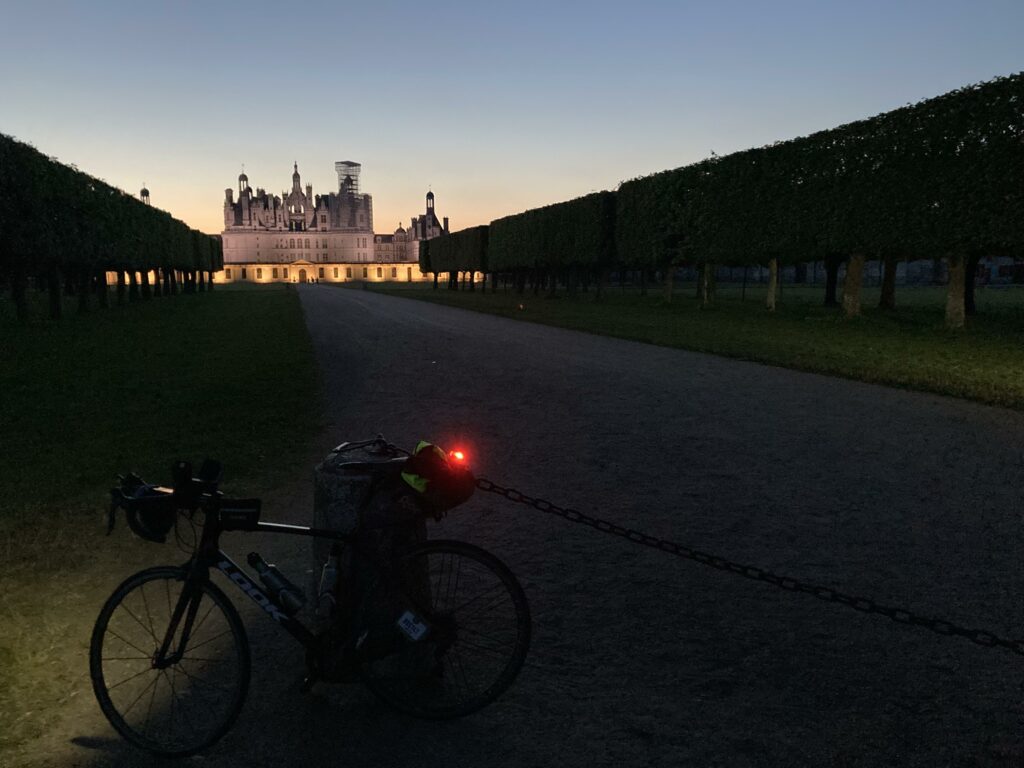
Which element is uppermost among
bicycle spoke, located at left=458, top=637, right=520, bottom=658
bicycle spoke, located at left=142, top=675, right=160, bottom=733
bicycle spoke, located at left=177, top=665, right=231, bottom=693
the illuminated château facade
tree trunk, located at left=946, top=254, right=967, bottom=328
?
the illuminated château facade

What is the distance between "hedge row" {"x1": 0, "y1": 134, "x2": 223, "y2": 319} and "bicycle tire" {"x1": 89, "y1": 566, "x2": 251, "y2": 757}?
93.0ft

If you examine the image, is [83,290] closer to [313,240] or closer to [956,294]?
[956,294]

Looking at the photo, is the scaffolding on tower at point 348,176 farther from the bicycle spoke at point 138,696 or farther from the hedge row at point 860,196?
the bicycle spoke at point 138,696

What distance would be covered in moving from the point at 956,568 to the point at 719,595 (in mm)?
1763

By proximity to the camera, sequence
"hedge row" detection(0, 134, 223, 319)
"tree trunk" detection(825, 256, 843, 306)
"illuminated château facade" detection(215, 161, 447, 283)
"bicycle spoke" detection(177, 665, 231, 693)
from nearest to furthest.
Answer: "bicycle spoke" detection(177, 665, 231, 693), "hedge row" detection(0, 134, 223, 319), "tree trunk" detection(825, 256, 843, 306), "illuminated château facade" detection(215, 161, 447, 283)

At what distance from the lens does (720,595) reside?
470cm

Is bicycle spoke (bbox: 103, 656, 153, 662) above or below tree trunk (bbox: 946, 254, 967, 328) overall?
below

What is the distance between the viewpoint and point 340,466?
3.47m

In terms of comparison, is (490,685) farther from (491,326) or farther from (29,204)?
(29,204)

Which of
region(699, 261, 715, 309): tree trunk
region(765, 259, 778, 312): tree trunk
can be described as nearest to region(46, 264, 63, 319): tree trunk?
region(699, 261, 715, 309): tree trunk

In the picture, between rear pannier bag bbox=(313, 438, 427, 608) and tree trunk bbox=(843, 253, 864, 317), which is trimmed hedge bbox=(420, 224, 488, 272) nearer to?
tree trunk bbox=(843, 253, 864, 317)

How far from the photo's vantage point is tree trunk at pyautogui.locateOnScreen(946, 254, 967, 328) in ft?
75.3

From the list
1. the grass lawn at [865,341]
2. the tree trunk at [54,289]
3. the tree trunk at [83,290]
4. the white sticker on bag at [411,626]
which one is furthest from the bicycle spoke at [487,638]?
the tree trunk at [83,290]

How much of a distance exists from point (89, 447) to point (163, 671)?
5.91 m
